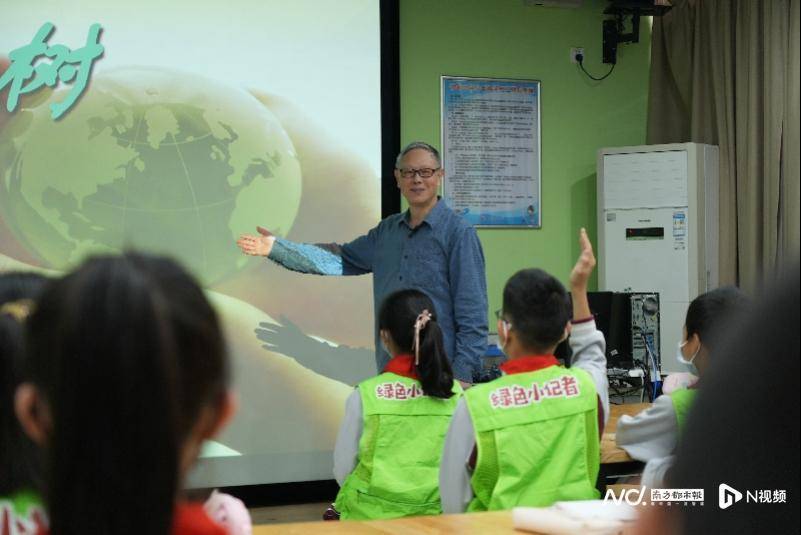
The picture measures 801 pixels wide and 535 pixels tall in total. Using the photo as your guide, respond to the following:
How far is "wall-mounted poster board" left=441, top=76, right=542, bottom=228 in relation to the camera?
5.34 meters

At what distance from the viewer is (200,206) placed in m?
4.69

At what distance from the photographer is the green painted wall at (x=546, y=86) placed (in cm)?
527

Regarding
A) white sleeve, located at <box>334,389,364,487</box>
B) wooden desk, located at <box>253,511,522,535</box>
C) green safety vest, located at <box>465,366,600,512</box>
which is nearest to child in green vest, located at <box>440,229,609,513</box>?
green safety vest, located at <box>465,366,600,512</box>

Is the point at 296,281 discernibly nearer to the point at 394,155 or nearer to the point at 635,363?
the point at 394,155

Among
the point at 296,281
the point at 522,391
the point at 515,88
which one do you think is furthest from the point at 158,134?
the point at 522,391

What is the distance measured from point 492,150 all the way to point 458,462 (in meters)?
3.41

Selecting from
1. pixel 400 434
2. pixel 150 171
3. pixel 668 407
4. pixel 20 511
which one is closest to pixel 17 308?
pixel 20 511

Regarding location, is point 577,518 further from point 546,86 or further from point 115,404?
point 546,86

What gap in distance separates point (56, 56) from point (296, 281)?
1.54 metres

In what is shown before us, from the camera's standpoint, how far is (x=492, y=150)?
5434mm

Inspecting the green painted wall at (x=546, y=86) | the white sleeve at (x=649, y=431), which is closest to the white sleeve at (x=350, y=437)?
the white sleeve at (x=649, y=431)

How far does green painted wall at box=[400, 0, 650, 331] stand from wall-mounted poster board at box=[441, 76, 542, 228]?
6 cm

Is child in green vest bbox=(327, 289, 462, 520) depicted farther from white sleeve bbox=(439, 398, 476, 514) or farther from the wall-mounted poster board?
the wall-mounted poster board

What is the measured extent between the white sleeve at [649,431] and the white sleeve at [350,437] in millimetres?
725
